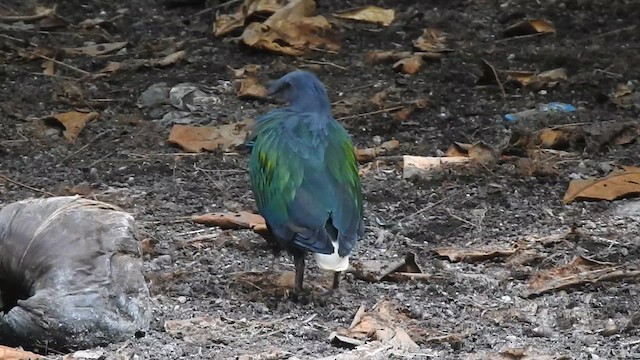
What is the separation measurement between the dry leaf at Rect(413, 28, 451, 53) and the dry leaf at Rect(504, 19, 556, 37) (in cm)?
46

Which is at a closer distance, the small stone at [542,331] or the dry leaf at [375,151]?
the small stone at [542,331]

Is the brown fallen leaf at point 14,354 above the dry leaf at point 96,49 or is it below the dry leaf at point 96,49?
above

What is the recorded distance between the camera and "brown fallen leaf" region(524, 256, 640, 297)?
5113 millimetres

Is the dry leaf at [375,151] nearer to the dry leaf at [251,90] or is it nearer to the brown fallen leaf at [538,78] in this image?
the dry leaf at [251,90]

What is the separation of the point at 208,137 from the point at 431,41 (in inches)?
87.8

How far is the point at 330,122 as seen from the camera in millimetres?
5461

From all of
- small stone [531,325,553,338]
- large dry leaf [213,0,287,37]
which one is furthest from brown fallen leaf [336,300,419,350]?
large dry leaf [213,0,287,37]

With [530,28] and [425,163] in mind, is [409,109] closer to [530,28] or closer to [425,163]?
[425,163]

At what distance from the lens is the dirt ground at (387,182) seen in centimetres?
468

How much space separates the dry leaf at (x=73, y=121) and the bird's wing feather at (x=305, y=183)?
85.2 inches

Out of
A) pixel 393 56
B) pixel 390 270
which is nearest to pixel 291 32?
pixel 393 56

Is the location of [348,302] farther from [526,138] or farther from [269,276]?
[526,138]

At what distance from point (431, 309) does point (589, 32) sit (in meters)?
4.51

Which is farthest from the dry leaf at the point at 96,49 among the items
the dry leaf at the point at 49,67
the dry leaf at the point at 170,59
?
the dry leaf at the point at 170,59
